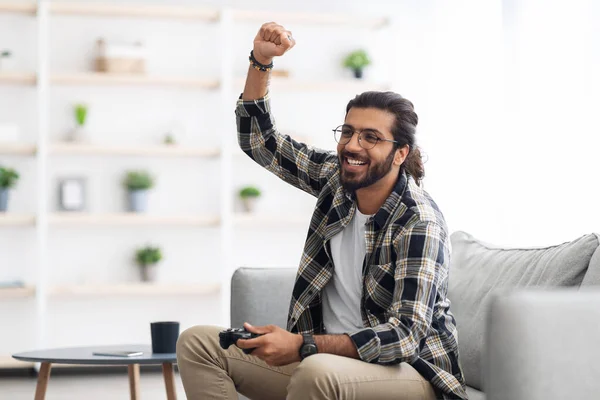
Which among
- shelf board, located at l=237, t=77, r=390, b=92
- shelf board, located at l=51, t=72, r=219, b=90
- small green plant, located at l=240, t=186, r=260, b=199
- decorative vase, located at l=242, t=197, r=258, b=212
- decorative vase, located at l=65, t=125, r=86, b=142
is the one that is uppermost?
shelf board, located at l=51, t=72, r=219, b=90

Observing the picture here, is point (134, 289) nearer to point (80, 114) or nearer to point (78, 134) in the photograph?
point (78, 134)

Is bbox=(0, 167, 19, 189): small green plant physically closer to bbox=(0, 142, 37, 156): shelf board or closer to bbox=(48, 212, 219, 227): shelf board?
bbox=(0, 142, 37, 156): shelf board

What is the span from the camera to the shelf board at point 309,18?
16.8ft

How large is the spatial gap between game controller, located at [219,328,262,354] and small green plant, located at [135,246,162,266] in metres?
3.08

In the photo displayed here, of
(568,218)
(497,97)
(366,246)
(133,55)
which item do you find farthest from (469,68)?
(366,246)

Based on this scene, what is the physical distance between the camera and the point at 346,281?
2.14 m

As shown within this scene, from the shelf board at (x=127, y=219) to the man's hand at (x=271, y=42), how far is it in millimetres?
2732

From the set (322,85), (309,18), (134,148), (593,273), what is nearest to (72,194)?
(134,148)

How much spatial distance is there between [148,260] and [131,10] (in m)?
1.48

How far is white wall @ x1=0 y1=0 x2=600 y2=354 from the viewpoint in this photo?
4508mm

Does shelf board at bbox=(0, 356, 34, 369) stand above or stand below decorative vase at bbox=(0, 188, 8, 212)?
below

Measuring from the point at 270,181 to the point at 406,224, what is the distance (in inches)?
132

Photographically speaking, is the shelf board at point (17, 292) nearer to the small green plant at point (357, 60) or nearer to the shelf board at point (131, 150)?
the shelf board at point (131, 150)

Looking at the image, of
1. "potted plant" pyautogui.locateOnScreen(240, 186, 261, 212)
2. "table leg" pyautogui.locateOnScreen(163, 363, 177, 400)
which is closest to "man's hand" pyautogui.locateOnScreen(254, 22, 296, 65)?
"table leg" pyautogui.locateOnScreen(163, 363, 177, 400)
